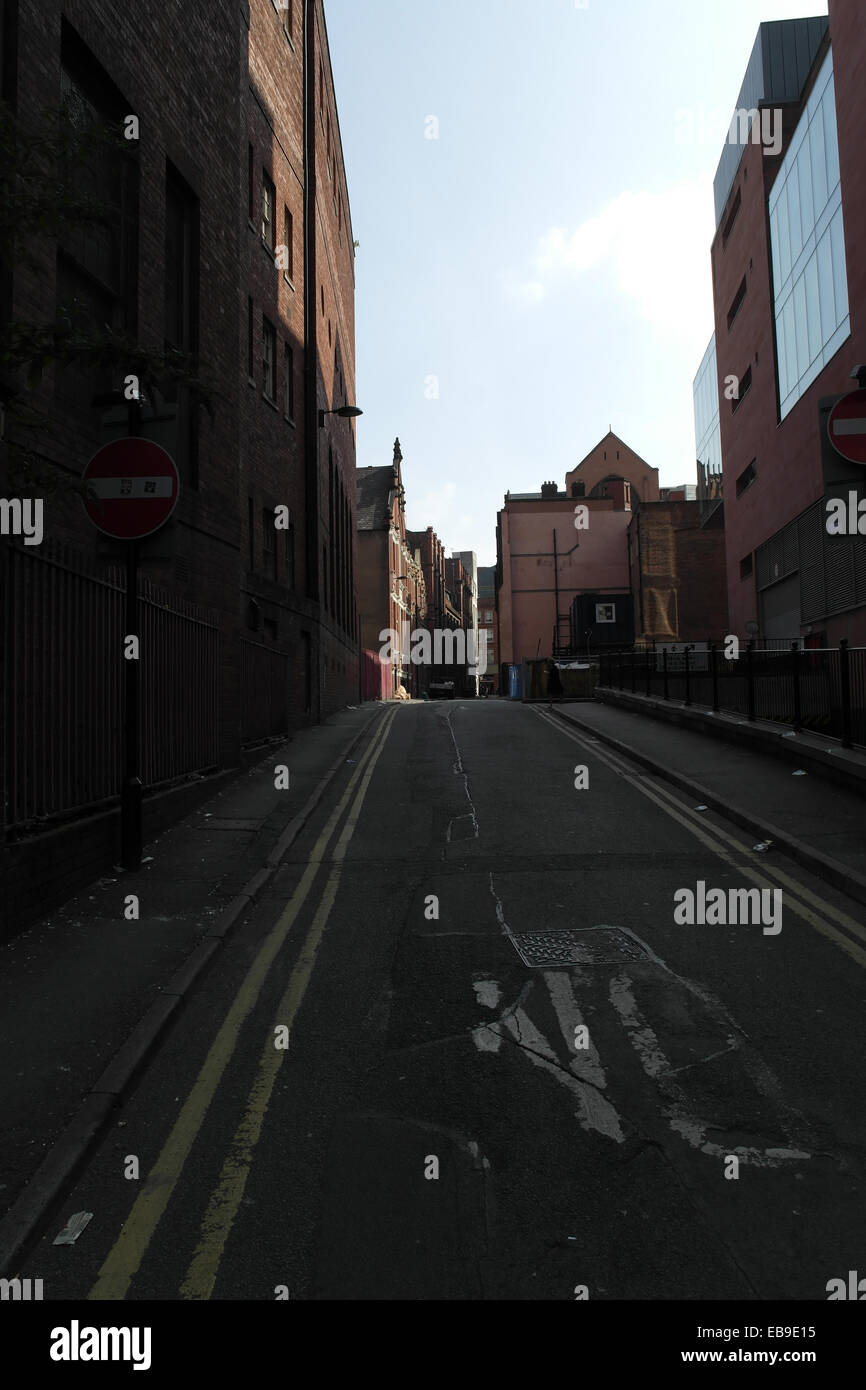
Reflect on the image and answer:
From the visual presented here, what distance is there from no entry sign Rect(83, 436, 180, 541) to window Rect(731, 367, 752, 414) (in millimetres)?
28434

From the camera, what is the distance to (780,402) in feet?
91.9

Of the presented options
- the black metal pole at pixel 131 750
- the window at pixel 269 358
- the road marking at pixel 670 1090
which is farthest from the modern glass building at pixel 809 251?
the road marking at pixel 670 1090

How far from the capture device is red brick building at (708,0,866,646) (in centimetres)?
2064

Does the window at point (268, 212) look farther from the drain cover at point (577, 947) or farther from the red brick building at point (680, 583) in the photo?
the red brick building at point (680, 583)

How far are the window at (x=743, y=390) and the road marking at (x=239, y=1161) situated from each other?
3102 cm

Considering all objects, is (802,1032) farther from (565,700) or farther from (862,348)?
(565,700)

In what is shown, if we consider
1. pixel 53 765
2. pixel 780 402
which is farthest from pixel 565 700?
pixel 53 765

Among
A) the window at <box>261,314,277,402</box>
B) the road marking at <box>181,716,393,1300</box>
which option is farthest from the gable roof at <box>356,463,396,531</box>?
the road marking at <box>181,716,393,1300</box>

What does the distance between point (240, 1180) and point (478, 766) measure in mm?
11283

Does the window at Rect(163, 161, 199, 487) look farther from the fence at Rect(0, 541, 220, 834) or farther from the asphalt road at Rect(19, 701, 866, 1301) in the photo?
the asphalt road at Rect(19, 701, 866, 1301)

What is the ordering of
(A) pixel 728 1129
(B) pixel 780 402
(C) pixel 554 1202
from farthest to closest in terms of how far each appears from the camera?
(B) pixel 780 402
(A) pixel 728 1129
(C) pixel 554 1202

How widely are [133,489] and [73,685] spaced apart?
6.22 ft

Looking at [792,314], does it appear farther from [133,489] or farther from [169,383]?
[169,383]
